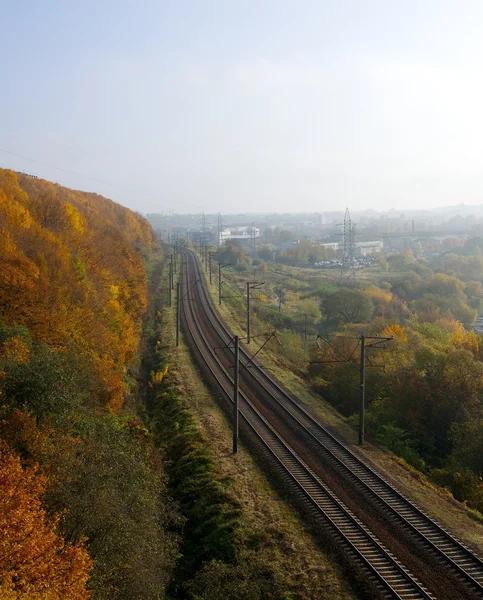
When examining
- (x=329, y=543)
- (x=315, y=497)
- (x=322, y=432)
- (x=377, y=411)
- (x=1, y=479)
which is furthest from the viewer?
(x=377, y=411)

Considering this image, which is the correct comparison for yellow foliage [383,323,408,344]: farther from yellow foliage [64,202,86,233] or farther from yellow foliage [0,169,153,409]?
yellow foliage [64,202,86,233]

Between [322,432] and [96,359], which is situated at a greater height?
[96,359]

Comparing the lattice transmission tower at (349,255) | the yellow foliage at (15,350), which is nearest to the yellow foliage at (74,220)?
the yellow foliage at (15,350)

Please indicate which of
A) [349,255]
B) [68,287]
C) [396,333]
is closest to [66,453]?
[68,287]

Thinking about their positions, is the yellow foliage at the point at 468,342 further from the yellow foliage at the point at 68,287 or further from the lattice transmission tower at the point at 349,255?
the lattice transmission tower at the point at 349,255

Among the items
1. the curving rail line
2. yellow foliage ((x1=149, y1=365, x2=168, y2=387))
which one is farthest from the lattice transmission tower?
the curving rail line

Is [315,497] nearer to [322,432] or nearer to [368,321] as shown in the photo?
[322,432]

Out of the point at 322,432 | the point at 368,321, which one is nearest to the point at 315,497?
the point at 322,432
